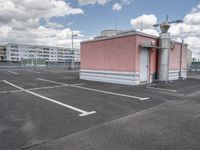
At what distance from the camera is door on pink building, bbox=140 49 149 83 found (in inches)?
414

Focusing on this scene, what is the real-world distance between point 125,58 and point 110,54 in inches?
56.7

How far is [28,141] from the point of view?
9.65 ft

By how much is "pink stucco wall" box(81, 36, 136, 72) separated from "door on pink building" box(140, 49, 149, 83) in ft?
2.78

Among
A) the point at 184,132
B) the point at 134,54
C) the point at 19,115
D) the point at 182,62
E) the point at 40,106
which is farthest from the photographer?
the point at 182,62

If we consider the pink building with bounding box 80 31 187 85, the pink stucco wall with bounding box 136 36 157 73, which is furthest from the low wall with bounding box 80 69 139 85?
the pink stucco wall with bounding box 136 36 157 73

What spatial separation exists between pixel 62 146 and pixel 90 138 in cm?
56

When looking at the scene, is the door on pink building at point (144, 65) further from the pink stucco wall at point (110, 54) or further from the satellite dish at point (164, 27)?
the satellite dish at point (164, 27)

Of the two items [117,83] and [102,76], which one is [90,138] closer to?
[117,83]

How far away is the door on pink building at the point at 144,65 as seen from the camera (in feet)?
34.5

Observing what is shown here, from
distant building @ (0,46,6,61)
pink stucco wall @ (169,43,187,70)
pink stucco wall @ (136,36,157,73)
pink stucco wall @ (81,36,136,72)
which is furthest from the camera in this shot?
distant building @ (0,46,6,61)

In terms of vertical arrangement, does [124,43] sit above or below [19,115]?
above

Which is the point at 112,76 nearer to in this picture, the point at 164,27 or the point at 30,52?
the point at 164,27

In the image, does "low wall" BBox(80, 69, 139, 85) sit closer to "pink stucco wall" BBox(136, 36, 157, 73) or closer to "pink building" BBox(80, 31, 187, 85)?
"pink building" BBox(80, 31, 187, 85)

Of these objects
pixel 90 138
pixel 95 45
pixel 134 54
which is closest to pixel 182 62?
pixel 134 54
